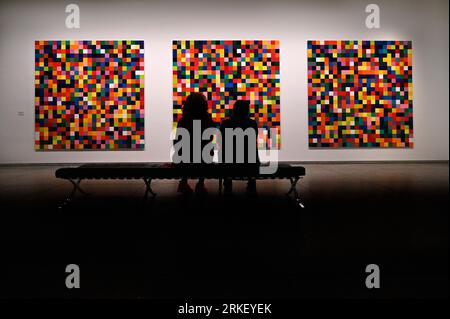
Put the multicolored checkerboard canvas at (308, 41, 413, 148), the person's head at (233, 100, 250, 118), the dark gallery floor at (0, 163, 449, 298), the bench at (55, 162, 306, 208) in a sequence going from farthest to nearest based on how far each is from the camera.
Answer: the multicolored checkerboard canvas at (308, 41, 413, 148) < the person's head at (233, 100, 250, 118) < the bench at (55, 162, 306, 208) < the dark gallery floor at (0, 163, 449, 298)

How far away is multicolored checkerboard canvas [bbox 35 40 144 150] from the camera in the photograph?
8367 millimetres

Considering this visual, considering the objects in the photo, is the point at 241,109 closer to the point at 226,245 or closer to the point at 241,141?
the point at 241,141

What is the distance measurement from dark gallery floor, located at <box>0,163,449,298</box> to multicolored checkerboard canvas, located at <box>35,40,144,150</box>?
4.11 m

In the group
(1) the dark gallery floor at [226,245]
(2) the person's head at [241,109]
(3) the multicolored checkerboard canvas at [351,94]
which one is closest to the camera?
(1) the dark gallery floor at [226,245]

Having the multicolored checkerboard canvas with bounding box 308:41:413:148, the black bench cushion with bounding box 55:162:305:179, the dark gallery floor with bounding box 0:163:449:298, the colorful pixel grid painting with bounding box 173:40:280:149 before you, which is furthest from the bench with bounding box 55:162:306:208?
the multicolored checkerboard canvas with bounding box 308:41:413:148

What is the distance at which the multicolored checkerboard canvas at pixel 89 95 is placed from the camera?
8.37 meters

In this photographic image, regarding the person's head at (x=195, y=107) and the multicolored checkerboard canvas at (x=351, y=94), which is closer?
the person's head at (x=195, y=107)

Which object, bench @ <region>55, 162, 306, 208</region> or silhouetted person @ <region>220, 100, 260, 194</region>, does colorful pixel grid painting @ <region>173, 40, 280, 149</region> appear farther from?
bench @ <region>55, 162, 306, 208</region>

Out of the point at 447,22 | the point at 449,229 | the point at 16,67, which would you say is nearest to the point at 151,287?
the point at 449,229

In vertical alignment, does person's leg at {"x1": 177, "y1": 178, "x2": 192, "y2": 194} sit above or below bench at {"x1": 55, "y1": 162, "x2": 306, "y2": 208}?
below

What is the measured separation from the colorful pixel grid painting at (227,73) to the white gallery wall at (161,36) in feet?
0.59

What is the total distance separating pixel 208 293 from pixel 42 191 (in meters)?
3.83

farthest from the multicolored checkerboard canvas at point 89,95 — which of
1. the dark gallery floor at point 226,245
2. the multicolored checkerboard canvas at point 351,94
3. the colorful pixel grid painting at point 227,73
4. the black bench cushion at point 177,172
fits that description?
the black bench cushion at point 177,172

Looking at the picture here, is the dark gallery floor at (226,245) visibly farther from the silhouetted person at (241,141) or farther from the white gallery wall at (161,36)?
the white gallery wall at (161,36)
